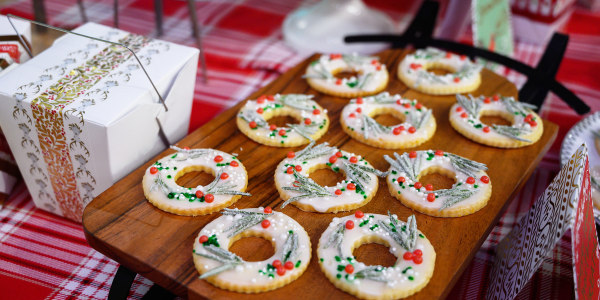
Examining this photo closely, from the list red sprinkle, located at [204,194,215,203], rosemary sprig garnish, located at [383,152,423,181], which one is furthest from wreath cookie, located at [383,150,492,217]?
red sprinkle, located at [204,194,215,203]

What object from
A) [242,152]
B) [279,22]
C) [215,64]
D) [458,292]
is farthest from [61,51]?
[279,22]

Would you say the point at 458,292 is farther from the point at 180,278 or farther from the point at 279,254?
the point at 180,278

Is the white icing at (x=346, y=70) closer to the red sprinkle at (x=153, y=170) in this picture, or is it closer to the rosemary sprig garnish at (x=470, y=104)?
the rosemary sprig garnish at (x=470, y=104)

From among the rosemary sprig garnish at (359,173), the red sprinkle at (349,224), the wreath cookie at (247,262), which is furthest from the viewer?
the rosemary sprig garnish at (359,173)

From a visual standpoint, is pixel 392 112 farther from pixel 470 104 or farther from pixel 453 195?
pixel 453 195

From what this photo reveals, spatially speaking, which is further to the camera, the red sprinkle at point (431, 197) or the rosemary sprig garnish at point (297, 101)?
the rosemary sprig garnish at point (297, 101)

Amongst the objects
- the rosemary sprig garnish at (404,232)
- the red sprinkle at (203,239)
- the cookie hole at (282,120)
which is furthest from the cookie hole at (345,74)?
the red sprinkle at (203,239)
